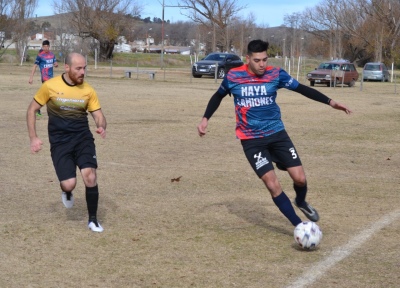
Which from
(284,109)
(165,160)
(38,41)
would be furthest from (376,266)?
(38,41)

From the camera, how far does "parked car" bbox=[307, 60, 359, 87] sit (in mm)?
41219

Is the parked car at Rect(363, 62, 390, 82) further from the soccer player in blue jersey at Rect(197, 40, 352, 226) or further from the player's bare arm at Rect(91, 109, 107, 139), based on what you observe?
the player's bare arm at Rect(91, 109, 107, 139)

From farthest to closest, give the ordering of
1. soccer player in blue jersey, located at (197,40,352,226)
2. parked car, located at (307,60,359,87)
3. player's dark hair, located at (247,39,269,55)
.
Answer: parked car, located at (307,60,359,87)
soccer player in blue jersey, located at (197,40,352,226)
player's dark hair, located at (247,39,269,55)

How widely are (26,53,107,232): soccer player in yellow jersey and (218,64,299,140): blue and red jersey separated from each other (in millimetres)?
1346

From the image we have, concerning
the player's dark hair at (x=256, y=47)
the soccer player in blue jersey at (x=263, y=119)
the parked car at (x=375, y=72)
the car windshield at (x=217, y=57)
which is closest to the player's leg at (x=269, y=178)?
the soccer player in blue jersey at (x=263, y=119)

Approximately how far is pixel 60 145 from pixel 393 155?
303 inches

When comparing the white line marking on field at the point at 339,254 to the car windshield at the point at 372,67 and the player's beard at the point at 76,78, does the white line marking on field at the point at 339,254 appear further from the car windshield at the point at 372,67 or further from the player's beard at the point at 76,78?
the car windshield at the point at 372,67

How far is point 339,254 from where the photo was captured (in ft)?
21.4

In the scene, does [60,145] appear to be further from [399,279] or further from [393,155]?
[393,155]

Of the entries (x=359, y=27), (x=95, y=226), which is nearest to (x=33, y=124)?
(x=95, y=226)

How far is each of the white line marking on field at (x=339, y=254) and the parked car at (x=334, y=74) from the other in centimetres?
3308

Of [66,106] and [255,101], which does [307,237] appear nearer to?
[255,101]

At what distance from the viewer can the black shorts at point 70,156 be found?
7.19m

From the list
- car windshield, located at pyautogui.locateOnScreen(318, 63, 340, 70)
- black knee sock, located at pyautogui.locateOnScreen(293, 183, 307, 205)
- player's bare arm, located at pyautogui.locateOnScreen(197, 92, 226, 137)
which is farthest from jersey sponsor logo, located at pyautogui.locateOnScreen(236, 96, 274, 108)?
car windshield, located at pyautogui.locateOnScreen(318, 63, 340, 70)
